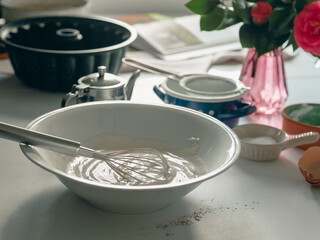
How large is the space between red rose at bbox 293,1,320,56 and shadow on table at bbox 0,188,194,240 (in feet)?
0.94

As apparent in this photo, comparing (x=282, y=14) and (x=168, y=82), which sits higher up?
(x=282, y=14)

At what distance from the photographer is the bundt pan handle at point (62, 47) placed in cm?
94

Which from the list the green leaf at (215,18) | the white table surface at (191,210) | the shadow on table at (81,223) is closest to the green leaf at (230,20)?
the green leaf at (215,18)

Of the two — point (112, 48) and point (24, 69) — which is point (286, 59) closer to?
point (112, 48)

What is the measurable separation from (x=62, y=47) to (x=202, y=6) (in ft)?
1.04

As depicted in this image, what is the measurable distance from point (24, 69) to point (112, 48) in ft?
0.55

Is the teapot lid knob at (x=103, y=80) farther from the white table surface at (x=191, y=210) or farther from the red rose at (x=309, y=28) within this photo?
the red rose at (x=309, y=28)

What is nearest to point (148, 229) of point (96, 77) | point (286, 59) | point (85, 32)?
point (96, 77)

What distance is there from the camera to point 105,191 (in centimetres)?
55

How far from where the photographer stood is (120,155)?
0.70 meters

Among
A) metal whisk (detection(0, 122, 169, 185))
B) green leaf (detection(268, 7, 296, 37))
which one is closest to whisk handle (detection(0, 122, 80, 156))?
metal whisk (detection(0, 122, 169, 185))

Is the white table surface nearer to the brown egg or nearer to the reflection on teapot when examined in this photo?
the brown egg

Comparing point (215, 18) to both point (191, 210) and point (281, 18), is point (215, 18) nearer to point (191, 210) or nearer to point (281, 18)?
point (281, 18)

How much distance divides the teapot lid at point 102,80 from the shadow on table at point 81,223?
0.21 m
